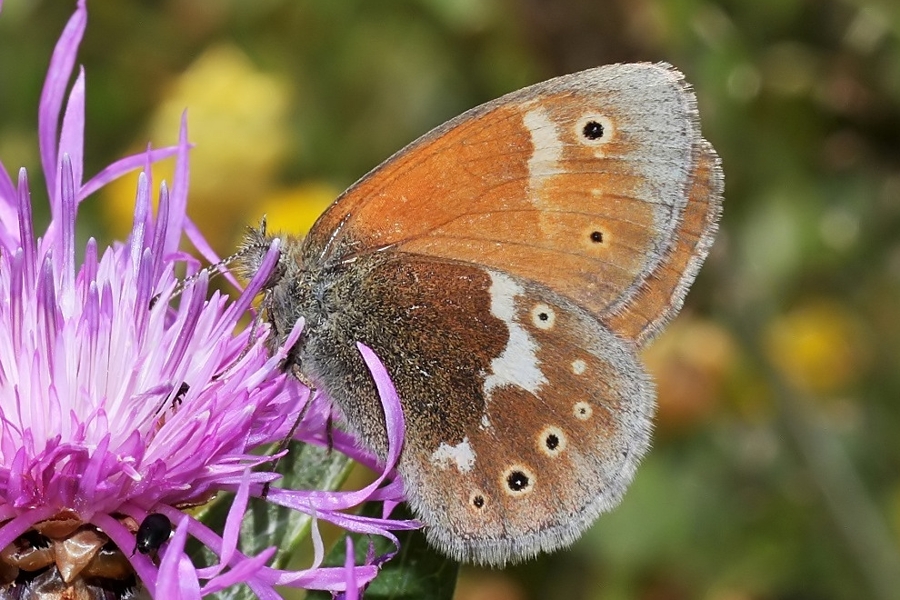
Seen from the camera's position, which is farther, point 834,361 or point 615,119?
point 834,361

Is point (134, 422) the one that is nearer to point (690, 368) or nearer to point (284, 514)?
point (284, 514)

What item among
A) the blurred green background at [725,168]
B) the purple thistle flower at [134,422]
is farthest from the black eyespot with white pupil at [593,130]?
the blurred green background at [725,168]

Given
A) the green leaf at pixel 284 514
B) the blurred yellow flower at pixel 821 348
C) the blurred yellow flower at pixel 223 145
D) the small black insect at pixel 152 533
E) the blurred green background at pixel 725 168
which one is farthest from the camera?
the blurred yellow flower at pixel 821 348

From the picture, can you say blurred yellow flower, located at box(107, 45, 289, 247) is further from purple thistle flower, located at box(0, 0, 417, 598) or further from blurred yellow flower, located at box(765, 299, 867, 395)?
blurred yellow flower, located at box(765, 299, 867, 395)

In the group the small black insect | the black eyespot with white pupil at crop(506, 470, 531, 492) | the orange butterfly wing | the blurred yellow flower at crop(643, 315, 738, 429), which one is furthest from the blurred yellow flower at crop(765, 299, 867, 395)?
the small black insect

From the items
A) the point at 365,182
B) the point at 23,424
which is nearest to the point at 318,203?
the point at 365,182

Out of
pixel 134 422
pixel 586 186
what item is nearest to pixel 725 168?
pixel 586 186

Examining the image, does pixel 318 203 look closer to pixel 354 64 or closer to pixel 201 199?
pixel 201 199

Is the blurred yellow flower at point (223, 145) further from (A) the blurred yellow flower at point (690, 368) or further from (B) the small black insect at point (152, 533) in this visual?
Result: (B) the small black insect at point (152, 533)
